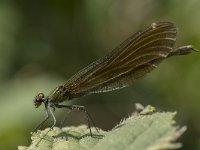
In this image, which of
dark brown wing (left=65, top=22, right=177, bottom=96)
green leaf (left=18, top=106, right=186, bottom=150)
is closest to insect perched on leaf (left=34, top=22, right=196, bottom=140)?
dark brown wing (left=65, top=22, right=177, bottom=96)

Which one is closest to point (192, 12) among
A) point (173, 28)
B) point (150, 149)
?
point (173, 28)

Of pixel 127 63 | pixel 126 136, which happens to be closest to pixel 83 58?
pixel 127 63

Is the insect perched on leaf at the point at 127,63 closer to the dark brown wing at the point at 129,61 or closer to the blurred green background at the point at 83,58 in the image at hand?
the dark brown wing at the point at 129,61

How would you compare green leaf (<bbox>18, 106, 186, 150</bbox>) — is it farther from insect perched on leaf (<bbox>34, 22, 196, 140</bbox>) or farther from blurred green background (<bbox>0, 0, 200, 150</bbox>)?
blurred green background (<bbox>0, 0, 200, 150</bbox>)

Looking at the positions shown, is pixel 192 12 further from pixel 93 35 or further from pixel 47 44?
pixel 47 44

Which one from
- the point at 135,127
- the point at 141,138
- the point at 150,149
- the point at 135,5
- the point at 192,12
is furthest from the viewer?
the point at 135,5
